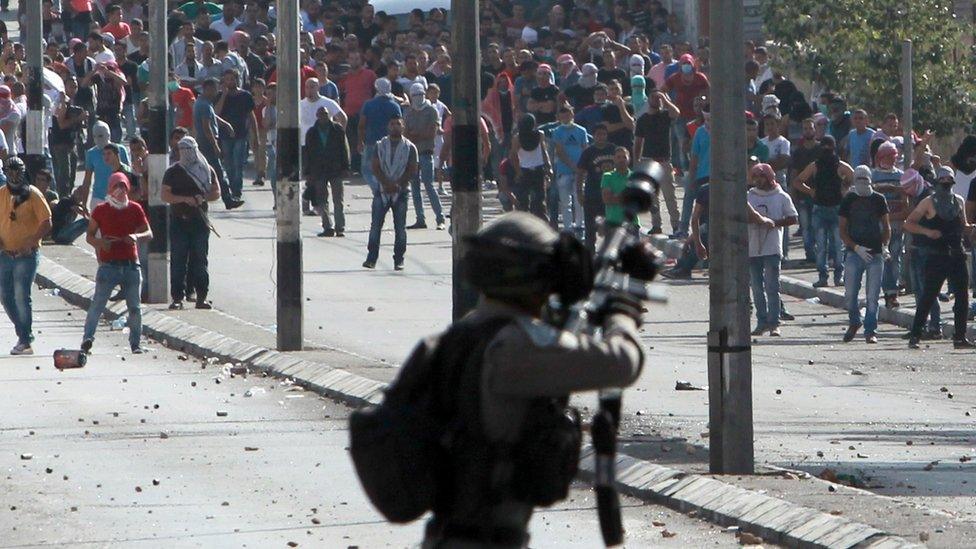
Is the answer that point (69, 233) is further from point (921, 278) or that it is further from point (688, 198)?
point (921, 278)

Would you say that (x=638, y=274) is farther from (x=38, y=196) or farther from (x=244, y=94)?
(x=244, y=94)

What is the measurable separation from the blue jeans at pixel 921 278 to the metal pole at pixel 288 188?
19.5 feet

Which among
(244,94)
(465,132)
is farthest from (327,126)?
(465,132)

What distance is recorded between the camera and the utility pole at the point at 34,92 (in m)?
24.5

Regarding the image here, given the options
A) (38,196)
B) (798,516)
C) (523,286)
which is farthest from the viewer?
(38,196)

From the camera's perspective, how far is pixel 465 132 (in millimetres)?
13898

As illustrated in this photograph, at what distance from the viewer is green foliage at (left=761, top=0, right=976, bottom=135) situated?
2506 centimetres

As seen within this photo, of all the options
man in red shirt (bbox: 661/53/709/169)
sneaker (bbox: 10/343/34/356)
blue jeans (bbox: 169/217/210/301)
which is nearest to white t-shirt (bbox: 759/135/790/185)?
man in red shirt (bbox: 661/53/709/169)

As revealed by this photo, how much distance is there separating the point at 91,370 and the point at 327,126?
9.47m

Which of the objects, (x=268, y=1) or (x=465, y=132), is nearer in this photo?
(x=465, y=132)

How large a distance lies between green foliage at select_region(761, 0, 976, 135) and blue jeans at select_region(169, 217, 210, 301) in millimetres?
9469

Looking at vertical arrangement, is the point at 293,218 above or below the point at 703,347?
above

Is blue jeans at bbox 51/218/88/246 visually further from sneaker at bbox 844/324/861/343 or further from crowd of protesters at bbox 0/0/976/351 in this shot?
sneaker at bbox 844/324/861/343

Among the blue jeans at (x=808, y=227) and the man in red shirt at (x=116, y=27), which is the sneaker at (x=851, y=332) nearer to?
the blue jeans at (x=808, y=227)
